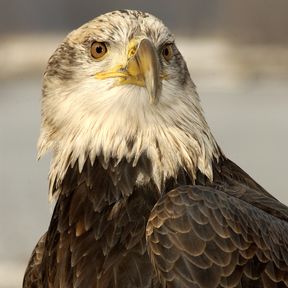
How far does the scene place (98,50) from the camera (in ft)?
18.5

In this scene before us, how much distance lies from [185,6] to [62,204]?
805 centimetres

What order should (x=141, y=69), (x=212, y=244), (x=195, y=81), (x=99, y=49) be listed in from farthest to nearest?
(x=195, y=81), (x=99, y=49), (x=141, y=69), (x=212, y=244)

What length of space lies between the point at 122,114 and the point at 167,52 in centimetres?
38

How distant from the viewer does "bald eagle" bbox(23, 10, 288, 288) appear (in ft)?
16.8

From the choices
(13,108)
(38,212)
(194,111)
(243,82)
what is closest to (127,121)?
(194,111)

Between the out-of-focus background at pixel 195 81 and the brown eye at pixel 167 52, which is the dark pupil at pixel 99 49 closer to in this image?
the brown eye at pixel 167 52

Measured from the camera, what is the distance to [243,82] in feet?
39.4

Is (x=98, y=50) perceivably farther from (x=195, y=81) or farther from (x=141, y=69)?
(x=195, y=81)

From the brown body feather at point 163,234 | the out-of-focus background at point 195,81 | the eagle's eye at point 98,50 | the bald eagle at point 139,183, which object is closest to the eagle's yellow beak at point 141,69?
the bald eagle at point 139,183

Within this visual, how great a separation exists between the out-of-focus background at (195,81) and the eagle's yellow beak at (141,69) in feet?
13.9

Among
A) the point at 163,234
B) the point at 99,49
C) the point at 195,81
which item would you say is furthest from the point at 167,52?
the point at 195,81

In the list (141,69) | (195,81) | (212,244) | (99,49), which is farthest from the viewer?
(195,81)

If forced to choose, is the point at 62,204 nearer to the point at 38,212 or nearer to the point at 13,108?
the point at 38,212

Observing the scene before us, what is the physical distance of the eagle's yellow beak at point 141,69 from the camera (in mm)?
5320
